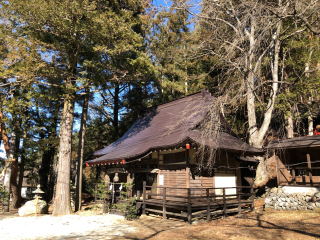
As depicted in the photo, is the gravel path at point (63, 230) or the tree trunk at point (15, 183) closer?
the gravel path at point (63, 230)

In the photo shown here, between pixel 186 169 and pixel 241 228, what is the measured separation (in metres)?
3.17

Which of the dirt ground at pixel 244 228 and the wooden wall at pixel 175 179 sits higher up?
the wooden wall at pixel 175 179

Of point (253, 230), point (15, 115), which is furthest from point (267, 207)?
point (15, 115)

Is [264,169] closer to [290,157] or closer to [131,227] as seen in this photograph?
[290,157]

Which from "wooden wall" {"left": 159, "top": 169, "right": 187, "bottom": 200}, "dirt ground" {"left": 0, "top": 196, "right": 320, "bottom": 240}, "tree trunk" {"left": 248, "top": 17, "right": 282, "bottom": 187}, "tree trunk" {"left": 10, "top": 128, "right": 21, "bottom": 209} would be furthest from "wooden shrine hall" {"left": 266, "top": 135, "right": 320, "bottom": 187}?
"tree trunk" {"left": 10, "top": 128, "right": 21, "bottom": 209}

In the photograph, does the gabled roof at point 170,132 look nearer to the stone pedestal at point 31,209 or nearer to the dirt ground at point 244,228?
the dirt ground at point 244,228

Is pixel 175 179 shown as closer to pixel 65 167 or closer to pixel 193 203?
pixel 193 203

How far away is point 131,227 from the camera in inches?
340

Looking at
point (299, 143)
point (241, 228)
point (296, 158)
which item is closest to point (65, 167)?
point (241, 228)

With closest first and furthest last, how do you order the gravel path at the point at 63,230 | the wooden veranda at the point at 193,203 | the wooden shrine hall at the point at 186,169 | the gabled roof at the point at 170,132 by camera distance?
the gravel path at the point at 63,230
the wooden veranda at the point at 193,203
the wooden shrine hall at the point at 186,169
the gabled roof at the point at 170,132

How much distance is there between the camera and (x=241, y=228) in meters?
7.76

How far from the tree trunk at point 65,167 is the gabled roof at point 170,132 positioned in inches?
65.7

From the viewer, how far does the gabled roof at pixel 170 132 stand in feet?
33.2

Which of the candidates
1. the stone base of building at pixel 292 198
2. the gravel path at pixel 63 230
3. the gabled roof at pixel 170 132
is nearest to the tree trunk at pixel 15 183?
the gabled roof at pixel 170 132
